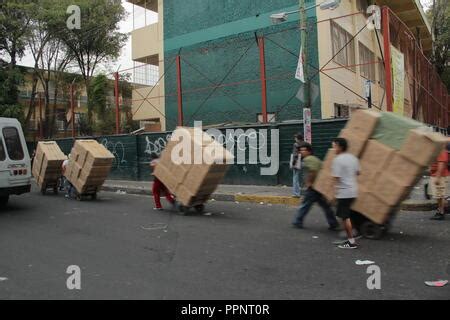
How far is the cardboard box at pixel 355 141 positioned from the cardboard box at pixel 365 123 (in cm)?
3

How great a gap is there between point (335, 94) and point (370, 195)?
37.8 ft

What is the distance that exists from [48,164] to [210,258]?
9699 mm

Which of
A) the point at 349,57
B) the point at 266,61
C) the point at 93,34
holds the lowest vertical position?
the point at 266,61

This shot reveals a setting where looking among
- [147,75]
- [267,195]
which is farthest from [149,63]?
[267,195]

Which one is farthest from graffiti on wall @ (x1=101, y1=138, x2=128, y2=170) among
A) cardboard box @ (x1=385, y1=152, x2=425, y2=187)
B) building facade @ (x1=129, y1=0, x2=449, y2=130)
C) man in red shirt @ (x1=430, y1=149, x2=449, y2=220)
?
cardboard box @ (x1=385, y1=152, x2=425, y2=187)

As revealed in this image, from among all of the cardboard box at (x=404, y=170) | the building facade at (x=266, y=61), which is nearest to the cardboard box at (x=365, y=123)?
the cardboard box at (x=404, y=170)

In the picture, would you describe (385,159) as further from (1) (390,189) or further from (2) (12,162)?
(2) (12,162)

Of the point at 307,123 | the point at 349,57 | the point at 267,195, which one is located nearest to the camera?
the point at 267,195

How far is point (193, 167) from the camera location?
29.9ft

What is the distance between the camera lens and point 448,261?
5.52 meters

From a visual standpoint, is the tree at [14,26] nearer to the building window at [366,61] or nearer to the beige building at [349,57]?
the beige building at [349,57]

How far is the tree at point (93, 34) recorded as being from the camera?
25828 millimetres

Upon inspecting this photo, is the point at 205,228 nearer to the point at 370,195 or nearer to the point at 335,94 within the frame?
the point at 370,195
